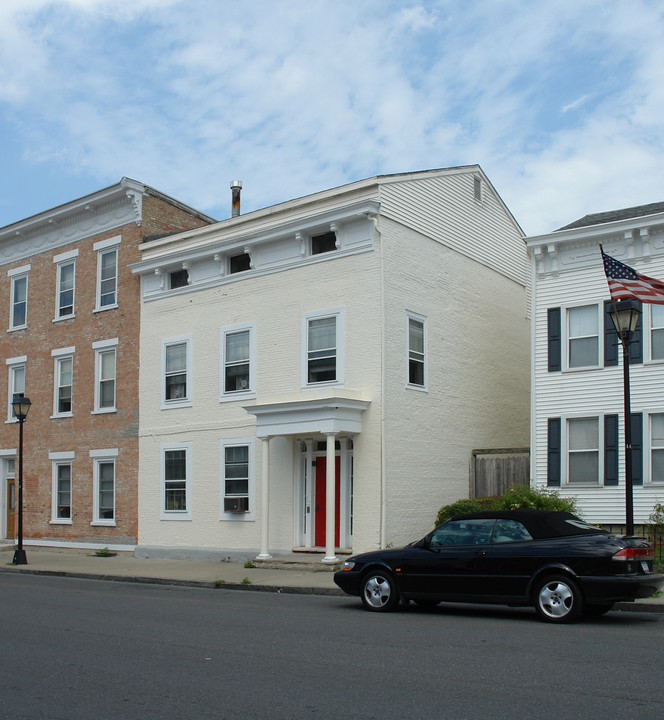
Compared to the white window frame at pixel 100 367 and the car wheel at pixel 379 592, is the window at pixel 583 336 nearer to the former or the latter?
the car wheel at pixel 379 592

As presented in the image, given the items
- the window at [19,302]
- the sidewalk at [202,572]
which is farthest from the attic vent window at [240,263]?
the window at [19,302]

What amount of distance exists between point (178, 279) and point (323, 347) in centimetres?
597

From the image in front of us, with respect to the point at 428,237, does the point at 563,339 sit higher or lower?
lower

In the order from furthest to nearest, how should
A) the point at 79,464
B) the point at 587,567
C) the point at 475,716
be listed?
1. the point at 79,464
2. the point at 587,567
3. the point at 475,716

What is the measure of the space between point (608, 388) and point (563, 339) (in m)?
1.60

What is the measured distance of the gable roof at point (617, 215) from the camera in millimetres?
21603

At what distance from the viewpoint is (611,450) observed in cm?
2066

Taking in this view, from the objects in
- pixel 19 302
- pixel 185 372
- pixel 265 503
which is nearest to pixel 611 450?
pixel 265 503

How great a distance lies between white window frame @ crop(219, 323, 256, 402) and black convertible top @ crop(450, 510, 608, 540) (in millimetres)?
11060

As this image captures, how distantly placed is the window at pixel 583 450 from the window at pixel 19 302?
61.3ft

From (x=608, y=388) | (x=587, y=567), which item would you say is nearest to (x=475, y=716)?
(x=587, y=567)

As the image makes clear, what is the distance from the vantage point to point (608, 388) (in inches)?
821

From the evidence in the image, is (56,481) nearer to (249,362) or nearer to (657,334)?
(249,362)

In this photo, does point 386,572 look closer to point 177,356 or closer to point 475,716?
Result: point 475,716
